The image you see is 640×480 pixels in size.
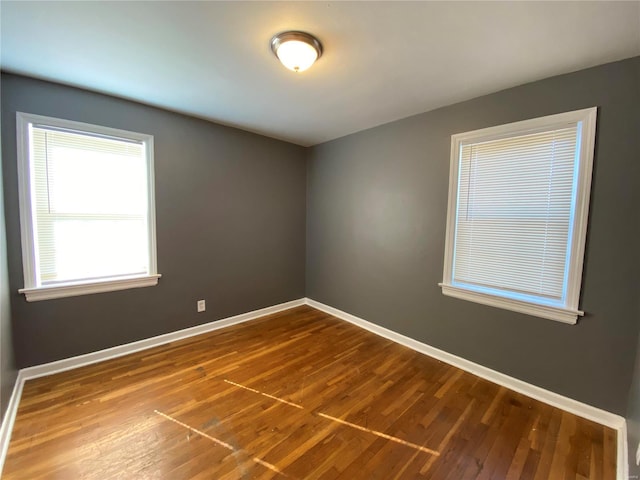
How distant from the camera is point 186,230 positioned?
2.87m

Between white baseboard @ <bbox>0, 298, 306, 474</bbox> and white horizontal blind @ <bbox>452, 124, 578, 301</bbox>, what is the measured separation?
2.69 metres

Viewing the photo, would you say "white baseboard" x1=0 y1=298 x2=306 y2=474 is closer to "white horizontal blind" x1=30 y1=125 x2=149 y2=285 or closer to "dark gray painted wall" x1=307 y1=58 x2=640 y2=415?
"white horizontal blind" x1=30 y1=125 x2=149 y2=285

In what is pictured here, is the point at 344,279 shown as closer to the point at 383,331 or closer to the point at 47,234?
the point at 383,331

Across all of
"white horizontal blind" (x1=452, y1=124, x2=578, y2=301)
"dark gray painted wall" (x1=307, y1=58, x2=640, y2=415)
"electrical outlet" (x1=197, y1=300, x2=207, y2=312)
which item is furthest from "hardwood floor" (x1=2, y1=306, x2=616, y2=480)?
"white horizontal blind" (x1=452, y1=124, x2=578, y2=301)

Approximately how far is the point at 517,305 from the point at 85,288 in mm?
3763

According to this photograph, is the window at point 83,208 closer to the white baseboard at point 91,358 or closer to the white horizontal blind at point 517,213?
the white baseboard at point 91,358

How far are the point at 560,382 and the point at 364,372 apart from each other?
148 centimetres

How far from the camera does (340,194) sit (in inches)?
138

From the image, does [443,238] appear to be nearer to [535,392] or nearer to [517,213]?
[517,213]

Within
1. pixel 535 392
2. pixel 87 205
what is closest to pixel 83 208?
pixel 87 205

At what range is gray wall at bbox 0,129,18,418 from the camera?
5.46ft

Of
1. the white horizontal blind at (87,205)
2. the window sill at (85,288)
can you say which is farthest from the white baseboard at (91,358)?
Result: the white horizontal blind at (87,205)

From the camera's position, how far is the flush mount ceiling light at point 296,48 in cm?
152

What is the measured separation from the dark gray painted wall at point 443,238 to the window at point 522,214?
8 cm
